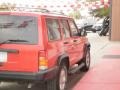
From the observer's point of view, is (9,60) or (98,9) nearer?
(9,60)

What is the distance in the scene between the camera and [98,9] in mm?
39469

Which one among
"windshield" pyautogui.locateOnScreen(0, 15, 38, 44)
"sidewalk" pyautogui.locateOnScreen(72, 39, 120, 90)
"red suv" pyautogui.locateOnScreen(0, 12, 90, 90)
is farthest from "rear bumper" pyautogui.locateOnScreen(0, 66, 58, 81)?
"sidewalk" pyautogui.locateOnScreen(72, 39, 120, 90)

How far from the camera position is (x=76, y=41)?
10.2 meters

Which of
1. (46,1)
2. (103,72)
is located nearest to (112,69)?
(103,72)

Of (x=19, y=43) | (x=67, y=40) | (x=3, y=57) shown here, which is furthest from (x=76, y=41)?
(x=3, y=57)

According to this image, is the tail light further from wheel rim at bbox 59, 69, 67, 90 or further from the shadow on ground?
the shadow on ground

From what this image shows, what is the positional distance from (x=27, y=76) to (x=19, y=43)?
68cm

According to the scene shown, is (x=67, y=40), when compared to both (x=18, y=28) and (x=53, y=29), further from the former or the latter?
(x=18, y=28)

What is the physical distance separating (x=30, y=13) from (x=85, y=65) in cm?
427

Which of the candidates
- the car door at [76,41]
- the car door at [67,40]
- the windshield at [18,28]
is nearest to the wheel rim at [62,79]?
the car door at [67,40]

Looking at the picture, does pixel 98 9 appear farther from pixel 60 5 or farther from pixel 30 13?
pixel 30 13

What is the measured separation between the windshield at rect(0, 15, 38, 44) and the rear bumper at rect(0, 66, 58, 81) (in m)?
0.62

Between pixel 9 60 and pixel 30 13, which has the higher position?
pixel 30 13

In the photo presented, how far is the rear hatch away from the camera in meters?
7.52
